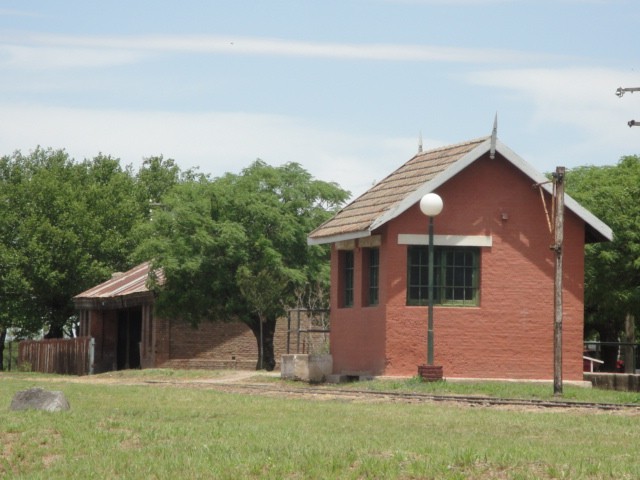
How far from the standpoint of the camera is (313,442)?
16469 mm

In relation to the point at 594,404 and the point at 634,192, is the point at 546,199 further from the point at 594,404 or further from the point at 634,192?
the point at 634,192

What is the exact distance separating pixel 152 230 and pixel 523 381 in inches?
688

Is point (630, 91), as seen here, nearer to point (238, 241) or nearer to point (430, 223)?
point (430, 223)

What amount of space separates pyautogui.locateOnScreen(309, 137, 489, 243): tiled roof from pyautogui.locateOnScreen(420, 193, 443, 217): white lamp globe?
2.04 metres

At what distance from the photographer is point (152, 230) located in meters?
45.4

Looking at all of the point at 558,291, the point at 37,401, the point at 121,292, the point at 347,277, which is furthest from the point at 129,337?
the point at 37,401

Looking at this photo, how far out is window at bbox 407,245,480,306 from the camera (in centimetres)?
3262

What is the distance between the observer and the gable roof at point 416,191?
32094mm

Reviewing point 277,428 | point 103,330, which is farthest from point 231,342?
point 277,428

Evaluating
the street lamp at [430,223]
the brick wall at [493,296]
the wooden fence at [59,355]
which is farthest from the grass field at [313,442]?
the wooden fence at [59,355]

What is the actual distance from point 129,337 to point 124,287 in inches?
174

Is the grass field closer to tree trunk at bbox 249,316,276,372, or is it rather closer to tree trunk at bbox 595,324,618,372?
tree trunk at bbox 249,316,276,372

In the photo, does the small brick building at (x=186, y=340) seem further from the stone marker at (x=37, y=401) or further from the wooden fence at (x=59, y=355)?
the stone marker at (x=37, y=401)

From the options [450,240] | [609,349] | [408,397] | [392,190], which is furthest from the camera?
[609,349]
